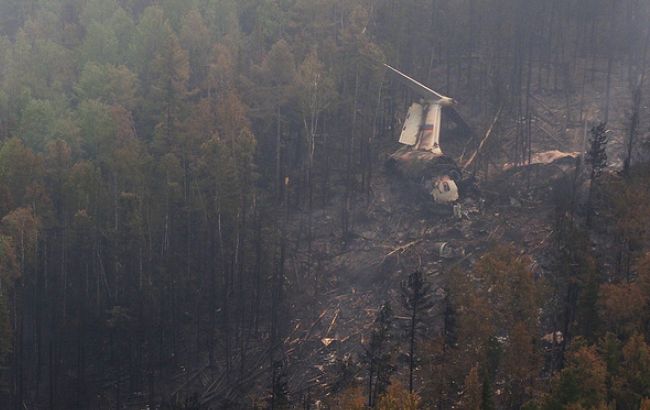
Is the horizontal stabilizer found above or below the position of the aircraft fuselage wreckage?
above

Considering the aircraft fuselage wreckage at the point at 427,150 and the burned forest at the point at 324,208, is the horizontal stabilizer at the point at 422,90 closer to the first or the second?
the aircraft fuselage wreckage at the point at 427,150

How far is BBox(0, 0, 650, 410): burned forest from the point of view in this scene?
45.6 meters

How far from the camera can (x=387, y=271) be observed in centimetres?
5891

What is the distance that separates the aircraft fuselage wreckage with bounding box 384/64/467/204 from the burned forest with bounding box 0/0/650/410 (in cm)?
20

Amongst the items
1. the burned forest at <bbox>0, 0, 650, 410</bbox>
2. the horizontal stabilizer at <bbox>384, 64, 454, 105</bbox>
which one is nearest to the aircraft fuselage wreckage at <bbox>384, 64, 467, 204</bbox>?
the horizontal stabilizer at <bbox>384, 64, 454, 105</bbox>

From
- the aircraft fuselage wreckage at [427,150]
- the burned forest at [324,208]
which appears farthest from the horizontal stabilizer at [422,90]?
the burned forest at [324,208]

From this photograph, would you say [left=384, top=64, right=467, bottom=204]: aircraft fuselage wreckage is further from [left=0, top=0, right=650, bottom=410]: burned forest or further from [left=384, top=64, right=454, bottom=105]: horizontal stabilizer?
[left=0, top=0, right=650, bottom=410]: burned forest

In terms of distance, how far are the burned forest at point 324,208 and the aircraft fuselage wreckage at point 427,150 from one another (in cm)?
20

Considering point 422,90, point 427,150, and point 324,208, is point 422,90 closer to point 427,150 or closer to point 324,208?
point 427,150

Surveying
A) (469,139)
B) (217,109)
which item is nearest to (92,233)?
(217,109)

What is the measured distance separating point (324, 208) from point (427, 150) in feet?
26.1

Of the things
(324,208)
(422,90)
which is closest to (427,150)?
(422,90)

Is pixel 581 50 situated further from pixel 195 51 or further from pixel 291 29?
pixel 195 51

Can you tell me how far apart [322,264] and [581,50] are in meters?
30.6
